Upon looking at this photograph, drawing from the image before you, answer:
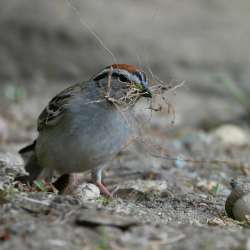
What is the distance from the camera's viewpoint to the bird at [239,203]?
4465 mm

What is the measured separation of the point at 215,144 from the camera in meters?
7.73

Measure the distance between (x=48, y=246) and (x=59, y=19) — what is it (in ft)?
23.8

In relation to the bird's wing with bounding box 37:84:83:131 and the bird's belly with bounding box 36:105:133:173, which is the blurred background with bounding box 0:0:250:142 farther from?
the bird's belly with bounding box 36:105:133:173

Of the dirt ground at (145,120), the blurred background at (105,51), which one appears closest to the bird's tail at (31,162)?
the dirt ground at (145,120)

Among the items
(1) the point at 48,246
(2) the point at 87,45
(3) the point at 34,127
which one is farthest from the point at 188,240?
(2) the point at 87,45

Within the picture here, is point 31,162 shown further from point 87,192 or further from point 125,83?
point 87,192

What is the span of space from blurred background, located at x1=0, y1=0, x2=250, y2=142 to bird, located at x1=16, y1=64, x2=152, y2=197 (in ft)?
11.8

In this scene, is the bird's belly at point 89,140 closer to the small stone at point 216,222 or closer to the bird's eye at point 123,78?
the bird's eye at point 123,78

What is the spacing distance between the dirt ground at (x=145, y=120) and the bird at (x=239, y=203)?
0.30 feet

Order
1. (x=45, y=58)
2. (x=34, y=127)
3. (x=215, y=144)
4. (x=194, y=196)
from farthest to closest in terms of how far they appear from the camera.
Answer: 1. (x=45, y=58)
2. (x=34, y=127)
3. (x=215, y=144)
4. (x=194, y=196)

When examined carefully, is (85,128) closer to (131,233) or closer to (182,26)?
(131,233)

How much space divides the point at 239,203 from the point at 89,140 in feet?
5.16

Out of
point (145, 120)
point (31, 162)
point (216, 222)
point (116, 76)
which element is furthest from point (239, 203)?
point (31, 162)

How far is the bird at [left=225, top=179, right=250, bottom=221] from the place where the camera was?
4.46 meters
